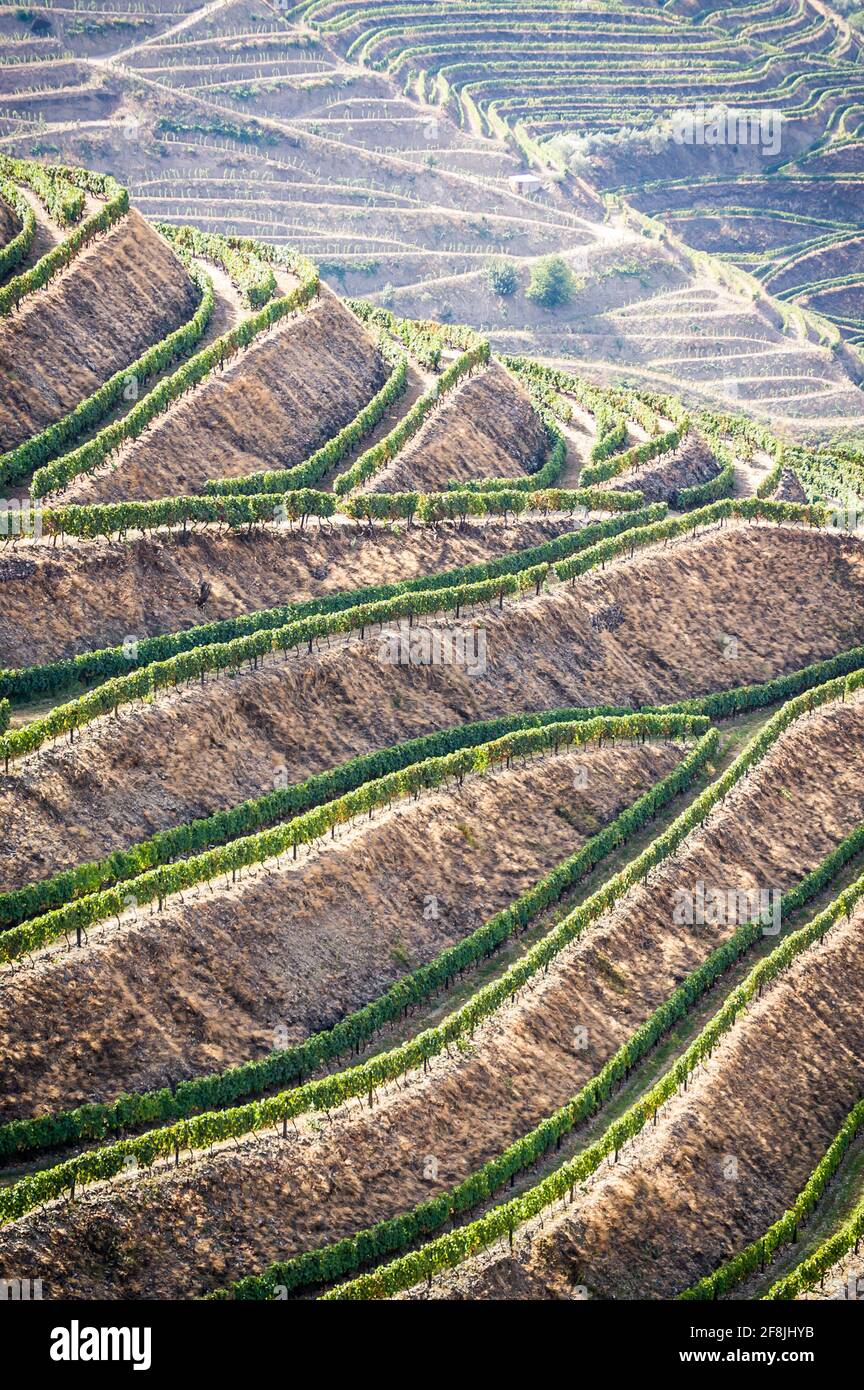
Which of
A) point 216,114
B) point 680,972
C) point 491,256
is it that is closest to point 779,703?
point 680,972

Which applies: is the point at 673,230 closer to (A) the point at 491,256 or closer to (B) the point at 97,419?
(A) the point at 491,256

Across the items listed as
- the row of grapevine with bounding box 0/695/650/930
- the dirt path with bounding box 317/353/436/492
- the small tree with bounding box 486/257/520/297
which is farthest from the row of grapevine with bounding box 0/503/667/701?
the small tree with bounding box 486/257/520/297

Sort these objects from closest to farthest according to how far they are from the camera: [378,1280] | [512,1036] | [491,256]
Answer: [378,1280]
[512,1036]
[491,256]

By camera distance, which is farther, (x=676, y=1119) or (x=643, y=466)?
(x=643, y=466)

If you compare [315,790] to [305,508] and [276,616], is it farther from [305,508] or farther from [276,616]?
[305,508]

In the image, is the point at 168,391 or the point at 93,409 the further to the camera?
the point at 168,391

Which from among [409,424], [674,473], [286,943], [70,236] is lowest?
[286,943]

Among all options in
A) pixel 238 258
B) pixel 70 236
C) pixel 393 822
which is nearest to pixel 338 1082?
pixel 393 822
